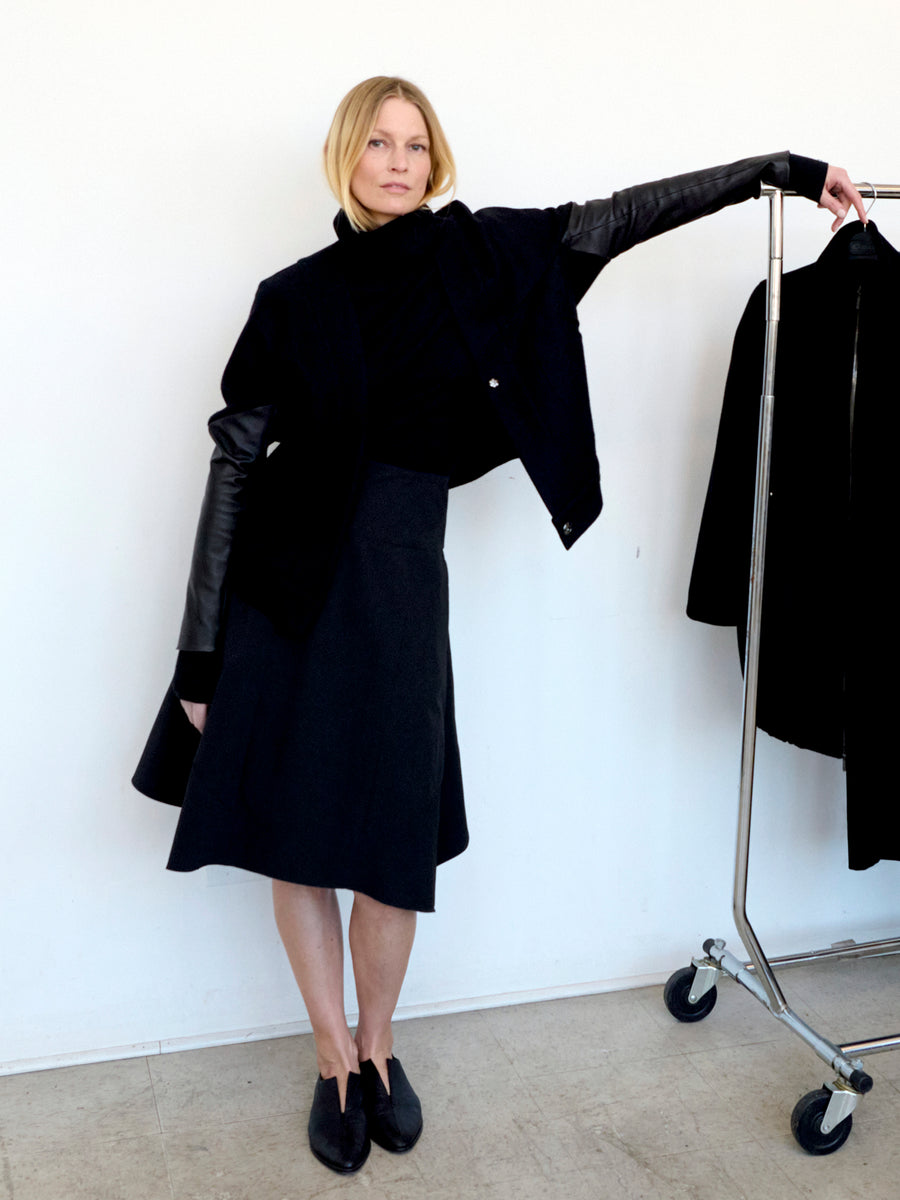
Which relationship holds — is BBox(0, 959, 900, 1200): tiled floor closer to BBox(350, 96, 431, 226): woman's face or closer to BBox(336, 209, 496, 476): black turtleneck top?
BBox(336, 209, 496, 476): black turtleneck top

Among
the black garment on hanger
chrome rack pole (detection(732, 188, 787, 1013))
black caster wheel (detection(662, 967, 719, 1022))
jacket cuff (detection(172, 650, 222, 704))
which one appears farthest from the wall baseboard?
jacket cuff (detection(172, 650, 222, 704))

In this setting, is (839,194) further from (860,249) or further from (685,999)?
(685,999)

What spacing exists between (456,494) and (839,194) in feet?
2.77

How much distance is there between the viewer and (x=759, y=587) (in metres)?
2.00

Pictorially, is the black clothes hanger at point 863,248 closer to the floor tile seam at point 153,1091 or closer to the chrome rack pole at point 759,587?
the chrome rack pole at point 759,587

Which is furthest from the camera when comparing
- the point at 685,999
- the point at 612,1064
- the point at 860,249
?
the point at 685,999

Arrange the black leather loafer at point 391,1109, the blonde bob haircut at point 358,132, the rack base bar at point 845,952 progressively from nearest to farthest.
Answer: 1. the blonde bob haircut at point 358,132
2. the black leather loafer at point 391,1109
3. the rack base bar at point 845,952

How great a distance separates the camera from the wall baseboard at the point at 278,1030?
2.15 m

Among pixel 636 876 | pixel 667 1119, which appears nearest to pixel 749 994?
pixel 636 876

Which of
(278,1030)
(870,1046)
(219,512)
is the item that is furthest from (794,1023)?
(219,512)

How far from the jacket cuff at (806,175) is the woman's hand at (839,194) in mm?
15

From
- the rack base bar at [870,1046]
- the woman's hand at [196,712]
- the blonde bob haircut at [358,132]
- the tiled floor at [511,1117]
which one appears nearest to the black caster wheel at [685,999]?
the tiled floor at [511,1117]

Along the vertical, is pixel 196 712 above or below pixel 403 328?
below

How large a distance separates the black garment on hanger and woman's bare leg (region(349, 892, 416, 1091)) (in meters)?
0.81
